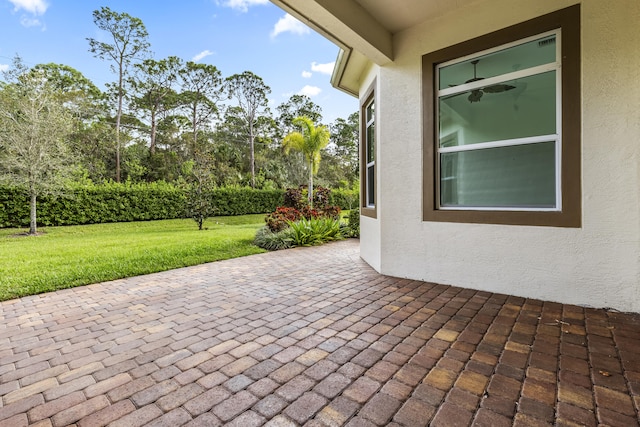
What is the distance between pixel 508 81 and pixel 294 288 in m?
3.52

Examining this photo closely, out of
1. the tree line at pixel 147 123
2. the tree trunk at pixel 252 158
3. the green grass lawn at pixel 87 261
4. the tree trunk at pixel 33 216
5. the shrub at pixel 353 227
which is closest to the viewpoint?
the green grass lawn at pixel 87 261

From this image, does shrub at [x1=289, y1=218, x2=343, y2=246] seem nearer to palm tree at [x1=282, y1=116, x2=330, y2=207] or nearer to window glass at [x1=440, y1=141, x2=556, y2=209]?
palm tree at [x1=282, y1=116, x2=330, y2=207]

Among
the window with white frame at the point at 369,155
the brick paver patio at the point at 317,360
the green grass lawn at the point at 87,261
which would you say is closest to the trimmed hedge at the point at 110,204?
the green grass lawn at the point at 87,261

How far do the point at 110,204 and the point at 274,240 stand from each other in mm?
9453

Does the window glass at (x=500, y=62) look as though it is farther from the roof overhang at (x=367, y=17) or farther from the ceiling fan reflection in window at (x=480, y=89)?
the roof overhang at (x=367, y=17)

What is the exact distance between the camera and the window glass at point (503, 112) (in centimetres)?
336

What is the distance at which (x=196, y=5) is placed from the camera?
56.4ft

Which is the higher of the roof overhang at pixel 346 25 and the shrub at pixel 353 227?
the roof overhang at pixel 346 25

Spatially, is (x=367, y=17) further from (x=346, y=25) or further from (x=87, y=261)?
(x=87, y=261)

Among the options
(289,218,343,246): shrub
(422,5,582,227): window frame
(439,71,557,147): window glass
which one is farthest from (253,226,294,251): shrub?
(439,71,557,147): window glass

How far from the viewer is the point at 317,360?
215 centimetres

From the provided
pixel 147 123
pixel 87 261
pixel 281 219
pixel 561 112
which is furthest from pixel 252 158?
pixel 561 112

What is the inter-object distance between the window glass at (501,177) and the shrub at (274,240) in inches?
169

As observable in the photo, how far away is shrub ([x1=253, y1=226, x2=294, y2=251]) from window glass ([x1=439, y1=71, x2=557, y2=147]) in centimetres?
453
